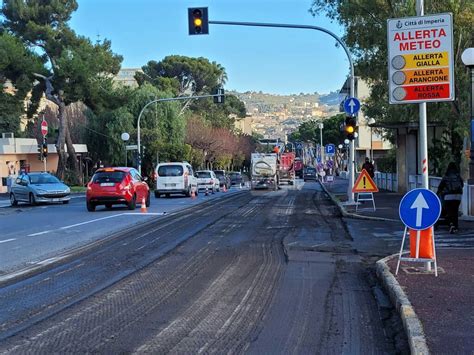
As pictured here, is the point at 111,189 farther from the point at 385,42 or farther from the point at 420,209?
the point at 420,209

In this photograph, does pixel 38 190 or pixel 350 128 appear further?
pixel 38 190

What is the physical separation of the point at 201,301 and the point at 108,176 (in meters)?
16.1

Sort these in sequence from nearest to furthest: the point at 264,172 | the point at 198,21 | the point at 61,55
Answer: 1. the point at 198,21
2. the point at 264,172
3. the point at 61,55

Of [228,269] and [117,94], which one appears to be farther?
[117,94]

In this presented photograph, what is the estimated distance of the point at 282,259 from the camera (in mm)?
11203

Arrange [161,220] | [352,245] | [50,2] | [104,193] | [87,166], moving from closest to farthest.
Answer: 1. [352,245]
2. [161,220]
3. [104,193]
4. [50,2]
5. [87,166]

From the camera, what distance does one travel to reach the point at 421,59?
391 inches

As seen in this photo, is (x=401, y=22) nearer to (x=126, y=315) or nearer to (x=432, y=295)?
(x=432, y=295)

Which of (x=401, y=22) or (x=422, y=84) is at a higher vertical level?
(x=401, y=22)

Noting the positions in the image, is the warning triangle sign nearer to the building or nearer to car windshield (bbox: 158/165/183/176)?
car windshield (bbox: 158/165/183/176)

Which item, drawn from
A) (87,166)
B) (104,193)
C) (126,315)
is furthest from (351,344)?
(87,166)

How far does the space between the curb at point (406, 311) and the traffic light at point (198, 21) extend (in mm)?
12987

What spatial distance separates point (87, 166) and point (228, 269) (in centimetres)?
5944

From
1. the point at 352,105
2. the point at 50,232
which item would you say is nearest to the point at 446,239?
the point at 50,232
